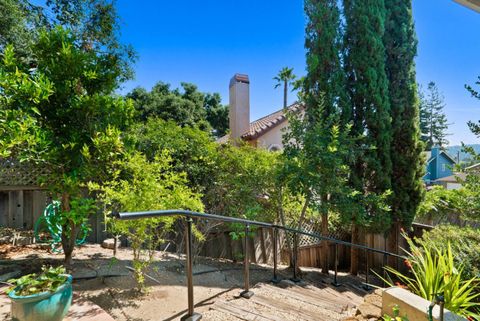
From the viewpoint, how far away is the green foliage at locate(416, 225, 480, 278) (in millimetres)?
3100

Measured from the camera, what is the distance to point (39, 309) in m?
1.80

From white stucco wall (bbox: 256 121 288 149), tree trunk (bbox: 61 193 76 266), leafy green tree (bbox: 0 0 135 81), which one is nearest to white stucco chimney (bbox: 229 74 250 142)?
white stucco wall (bbox: 256 121 288 149)

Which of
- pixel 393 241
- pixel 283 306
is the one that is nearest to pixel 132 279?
pixel 283 306

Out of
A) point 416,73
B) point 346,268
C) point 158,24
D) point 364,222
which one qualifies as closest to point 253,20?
point 158,24

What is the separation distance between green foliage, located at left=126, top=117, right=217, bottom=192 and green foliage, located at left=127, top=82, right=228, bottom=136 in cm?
1224

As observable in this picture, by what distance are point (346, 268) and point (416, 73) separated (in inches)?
225

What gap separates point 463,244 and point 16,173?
7549mm

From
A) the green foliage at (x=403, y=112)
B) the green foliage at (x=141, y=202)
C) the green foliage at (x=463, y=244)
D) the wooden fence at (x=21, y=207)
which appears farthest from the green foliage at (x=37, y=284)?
the green foliage at (x=403, y=112)

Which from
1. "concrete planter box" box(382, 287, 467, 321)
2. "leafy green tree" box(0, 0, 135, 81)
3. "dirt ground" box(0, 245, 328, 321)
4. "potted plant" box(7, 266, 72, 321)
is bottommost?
"dirt ground" box(0, 245, 328, 321)

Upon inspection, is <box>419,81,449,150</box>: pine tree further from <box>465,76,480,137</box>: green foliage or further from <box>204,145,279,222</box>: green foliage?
<box>204,145,279,222</box>: green foliage

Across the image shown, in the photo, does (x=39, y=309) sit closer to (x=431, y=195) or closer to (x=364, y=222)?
(x=364, y=222)

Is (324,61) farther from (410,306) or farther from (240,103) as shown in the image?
(410,306)

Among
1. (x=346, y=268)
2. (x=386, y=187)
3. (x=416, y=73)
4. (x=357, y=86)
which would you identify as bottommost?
(x=346, y=268)

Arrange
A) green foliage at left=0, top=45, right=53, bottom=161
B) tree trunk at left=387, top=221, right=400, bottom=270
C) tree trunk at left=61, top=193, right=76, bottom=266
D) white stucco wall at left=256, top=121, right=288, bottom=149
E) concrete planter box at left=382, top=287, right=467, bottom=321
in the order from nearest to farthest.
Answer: concrete planter box at left=382, top=287, right=467, bottom=321, green foliage at left=0, top=45, right=53, bottom=161, tree trunk at left=61, top=193, right=76, bottom=266, tree trunk at left=387, top=221, right=400, bottom=270, white stucco wall at left=256, top=121, right=288, bottom=149
